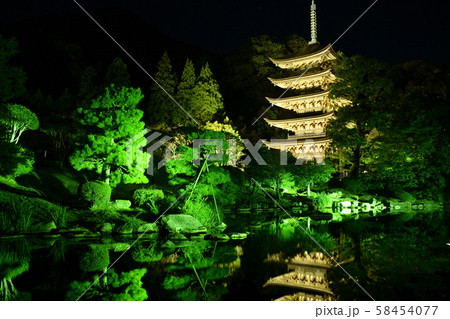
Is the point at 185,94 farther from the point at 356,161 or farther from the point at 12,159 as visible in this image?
the point at 12,159

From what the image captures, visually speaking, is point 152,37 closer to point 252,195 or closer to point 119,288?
point 252,195

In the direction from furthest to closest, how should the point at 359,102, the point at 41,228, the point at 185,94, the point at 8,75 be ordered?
the point at 185,94 → the point at 359,102 → the point at 8,75 → the point at 41,228

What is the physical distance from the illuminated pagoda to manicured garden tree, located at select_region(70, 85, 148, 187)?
1932 centimetres

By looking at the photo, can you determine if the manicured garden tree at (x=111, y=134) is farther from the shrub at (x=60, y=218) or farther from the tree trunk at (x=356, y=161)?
the tree trunk at (x=356, y=161)

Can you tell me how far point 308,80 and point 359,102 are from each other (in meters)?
6.22

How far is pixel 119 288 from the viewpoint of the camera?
5301 millimetres

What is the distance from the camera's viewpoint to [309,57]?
31.7m

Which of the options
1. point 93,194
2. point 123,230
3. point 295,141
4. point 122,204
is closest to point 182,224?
point 123,230

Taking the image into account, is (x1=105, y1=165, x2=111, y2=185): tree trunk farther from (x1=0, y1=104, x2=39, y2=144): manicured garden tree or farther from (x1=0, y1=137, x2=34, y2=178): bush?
(x1=0, y1=104, x2=39, y2=144): manicured garden tree

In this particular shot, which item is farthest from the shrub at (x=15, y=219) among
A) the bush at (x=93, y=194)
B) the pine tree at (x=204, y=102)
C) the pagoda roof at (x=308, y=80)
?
the pagoda roof at (x=308, y=80)

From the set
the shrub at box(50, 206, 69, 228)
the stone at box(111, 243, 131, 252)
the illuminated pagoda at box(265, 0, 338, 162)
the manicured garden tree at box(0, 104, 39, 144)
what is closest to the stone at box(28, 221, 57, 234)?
the shrub at box(50, 206, 69, 228)

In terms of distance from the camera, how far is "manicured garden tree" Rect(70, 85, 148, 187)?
13.8 meters

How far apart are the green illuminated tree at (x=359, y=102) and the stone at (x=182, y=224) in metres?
18.3

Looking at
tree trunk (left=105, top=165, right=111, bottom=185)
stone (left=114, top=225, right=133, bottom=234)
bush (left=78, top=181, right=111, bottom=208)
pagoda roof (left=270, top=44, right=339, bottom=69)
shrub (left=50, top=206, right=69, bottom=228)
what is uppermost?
pagoda roof (left=270, top=44, right=339, bottom=69)
